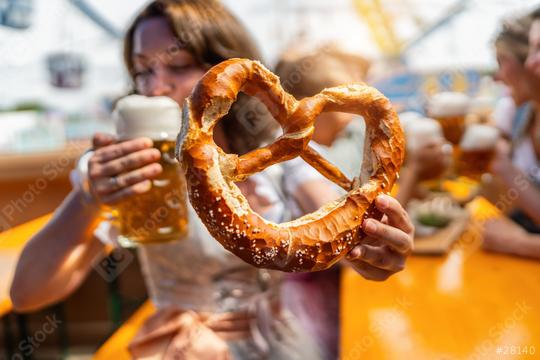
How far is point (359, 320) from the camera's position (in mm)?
1497

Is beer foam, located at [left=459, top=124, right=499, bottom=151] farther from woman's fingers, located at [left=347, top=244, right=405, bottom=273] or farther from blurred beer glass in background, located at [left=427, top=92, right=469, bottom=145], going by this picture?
woman's fingers, located at [left=347, top=244, right=405, bottom=273]

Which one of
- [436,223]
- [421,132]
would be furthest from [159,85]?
[436,223]

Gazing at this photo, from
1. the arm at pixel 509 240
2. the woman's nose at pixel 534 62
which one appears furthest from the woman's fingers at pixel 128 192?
the woman's nose at pixel 534 62

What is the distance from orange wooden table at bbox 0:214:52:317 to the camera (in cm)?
148

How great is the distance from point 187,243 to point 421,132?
120 cm

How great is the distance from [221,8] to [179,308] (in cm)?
97

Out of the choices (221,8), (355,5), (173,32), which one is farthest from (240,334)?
(355,5)

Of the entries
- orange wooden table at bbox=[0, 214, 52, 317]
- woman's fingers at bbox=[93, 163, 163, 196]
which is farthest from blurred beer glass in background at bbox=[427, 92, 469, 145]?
orange wooden table at bbox=[0, 214, 52, 317]

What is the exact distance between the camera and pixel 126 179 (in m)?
1.09

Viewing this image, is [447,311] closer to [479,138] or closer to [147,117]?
[479,138]

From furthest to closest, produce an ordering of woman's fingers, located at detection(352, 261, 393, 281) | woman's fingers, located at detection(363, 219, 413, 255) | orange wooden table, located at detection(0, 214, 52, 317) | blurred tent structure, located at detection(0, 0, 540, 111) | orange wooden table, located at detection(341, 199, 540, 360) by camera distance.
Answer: blurred tent structure, located at detection(0, 0, 540, 111), orange wooden table, located at detection(0, 214, 52, 317), orange wooden table, located at detection(341, 199, 540, 360), woman's fingers, located at detection(352, 261, 393, 281), woman's fingers, located at detection(363, 219, 413, 255)

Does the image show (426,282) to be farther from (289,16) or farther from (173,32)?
(289,16)

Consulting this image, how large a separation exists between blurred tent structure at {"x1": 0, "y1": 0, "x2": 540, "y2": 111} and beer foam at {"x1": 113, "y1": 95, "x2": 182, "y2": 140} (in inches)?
111

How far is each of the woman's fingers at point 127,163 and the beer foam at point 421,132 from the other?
53.2 inches
